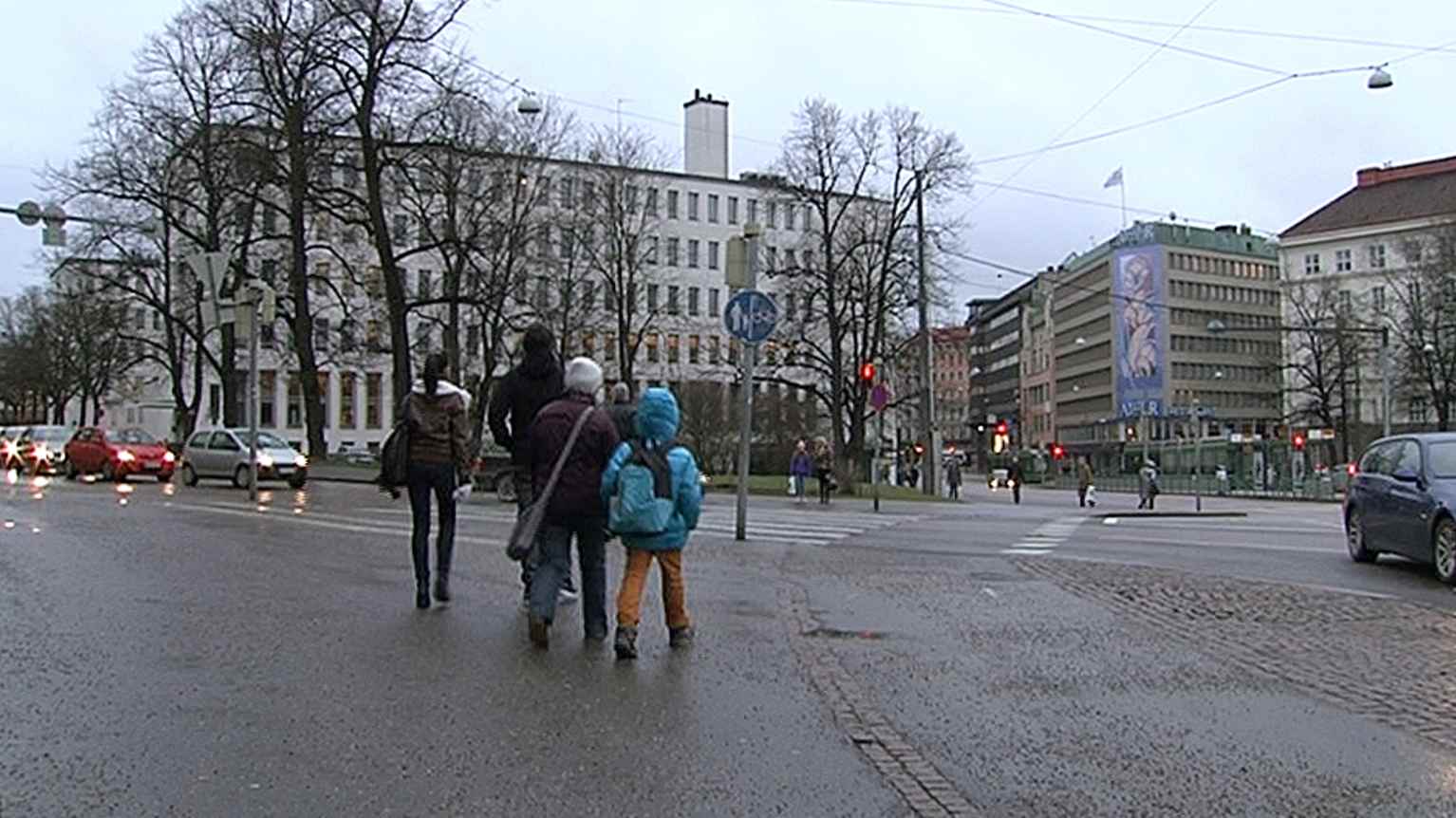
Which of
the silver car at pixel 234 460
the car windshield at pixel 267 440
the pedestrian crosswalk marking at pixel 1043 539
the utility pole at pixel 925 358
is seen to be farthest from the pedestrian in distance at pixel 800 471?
the car windshield at pixel 267 440

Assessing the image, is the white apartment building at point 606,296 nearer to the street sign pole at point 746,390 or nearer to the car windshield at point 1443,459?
the street sign pole at point 746,390

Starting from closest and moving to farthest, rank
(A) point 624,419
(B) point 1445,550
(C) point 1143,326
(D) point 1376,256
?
(A) point 624,419
(B) point 1445,550
(D) point 1376,256
(C) point 1143,326

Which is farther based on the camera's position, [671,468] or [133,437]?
[133,437]

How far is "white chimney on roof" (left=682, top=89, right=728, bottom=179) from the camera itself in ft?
348

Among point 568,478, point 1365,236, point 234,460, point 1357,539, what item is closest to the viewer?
point 568,478

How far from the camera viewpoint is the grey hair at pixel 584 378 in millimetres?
8398

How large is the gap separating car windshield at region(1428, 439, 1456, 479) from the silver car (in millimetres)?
25687

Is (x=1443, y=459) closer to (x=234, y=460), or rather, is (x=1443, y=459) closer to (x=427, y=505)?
(x=427, y=505)

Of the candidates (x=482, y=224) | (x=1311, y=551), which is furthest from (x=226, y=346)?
(x=1311, y=551)

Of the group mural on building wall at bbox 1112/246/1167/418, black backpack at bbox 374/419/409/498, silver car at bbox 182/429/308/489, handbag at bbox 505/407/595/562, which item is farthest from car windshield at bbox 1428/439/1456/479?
mural on building wall at bbox 1112/246/1167/418

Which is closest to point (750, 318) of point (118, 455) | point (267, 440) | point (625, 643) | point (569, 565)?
point (569, 565)

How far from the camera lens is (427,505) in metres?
9.96

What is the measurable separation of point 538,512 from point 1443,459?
10681mm

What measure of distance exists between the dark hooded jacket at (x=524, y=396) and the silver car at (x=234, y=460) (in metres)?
25.3
